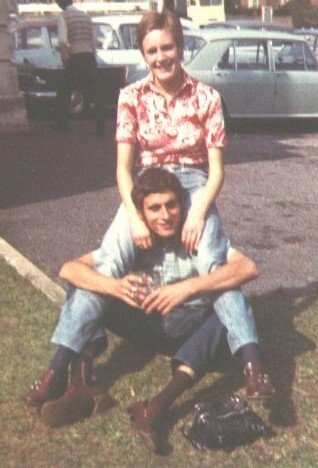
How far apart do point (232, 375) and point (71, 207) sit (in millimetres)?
4387

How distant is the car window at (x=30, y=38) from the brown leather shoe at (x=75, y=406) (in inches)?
508

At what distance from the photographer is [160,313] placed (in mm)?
4133

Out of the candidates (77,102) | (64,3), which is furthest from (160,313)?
(77,102)

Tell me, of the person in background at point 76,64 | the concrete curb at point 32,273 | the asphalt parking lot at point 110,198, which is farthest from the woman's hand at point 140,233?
the person in background at point 76,64

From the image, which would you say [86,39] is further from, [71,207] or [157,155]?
[157,155]

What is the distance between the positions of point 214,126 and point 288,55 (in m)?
10.4

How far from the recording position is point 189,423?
3.88m

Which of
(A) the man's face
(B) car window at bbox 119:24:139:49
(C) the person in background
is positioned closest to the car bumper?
(C) the person in background

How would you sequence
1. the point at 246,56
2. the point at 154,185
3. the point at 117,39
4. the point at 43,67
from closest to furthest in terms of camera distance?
the point at 154,185 < the point at 246,56 < the point at 43,67 < the point at 117,39

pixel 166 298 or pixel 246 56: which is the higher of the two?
pixel 166 298

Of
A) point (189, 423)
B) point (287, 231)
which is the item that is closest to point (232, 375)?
point (189, 423)

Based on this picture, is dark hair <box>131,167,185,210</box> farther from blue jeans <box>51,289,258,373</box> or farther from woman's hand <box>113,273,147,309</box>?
blue jeans <box>51,289,258,373</box>

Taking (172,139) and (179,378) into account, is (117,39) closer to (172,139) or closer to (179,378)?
(172,139)

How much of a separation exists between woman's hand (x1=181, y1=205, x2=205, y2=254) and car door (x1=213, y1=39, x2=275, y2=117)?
977cm
